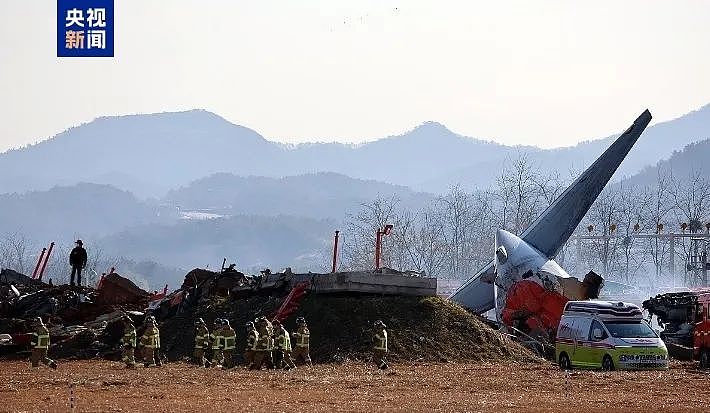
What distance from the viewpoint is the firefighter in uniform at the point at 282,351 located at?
105ft

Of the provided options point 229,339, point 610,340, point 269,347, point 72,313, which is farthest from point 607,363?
point 72,313

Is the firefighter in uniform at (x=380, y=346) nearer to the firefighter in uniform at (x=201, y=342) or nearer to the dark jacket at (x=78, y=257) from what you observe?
the firefighter in uniform at (x=201, y=342)

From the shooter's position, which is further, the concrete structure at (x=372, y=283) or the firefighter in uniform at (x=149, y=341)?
the concrete structure at (x=372, y=283)

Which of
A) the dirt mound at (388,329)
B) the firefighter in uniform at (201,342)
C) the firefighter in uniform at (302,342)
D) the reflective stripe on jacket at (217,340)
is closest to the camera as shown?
the firefighter in uniform at (302,342)

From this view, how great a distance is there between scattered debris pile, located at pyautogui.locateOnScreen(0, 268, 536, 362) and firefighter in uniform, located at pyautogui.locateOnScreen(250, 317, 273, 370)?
110 inches

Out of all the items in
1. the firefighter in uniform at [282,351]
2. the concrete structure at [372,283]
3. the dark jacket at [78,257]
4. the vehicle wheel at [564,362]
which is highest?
the dark jacket at [78,257]

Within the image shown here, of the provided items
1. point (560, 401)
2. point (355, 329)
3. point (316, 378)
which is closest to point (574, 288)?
point (355, 329)

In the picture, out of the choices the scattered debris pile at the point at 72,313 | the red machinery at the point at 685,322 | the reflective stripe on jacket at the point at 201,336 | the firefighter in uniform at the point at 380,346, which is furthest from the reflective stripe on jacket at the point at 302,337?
the red machinery at the point at 685,322

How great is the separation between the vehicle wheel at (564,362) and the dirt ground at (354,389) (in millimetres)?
455

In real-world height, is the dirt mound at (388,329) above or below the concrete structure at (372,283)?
below

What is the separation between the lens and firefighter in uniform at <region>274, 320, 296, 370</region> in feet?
105

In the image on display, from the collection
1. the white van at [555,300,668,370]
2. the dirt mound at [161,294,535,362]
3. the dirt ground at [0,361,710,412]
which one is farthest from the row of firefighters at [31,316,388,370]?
the white van at [555,300,668,370]

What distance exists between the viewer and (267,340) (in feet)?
105

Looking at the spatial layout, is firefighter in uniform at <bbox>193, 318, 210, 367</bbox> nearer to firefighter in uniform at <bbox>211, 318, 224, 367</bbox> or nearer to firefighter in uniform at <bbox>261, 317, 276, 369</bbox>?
firefighter in uniform at <bbox>211, 318, 224, 367</bbox>
